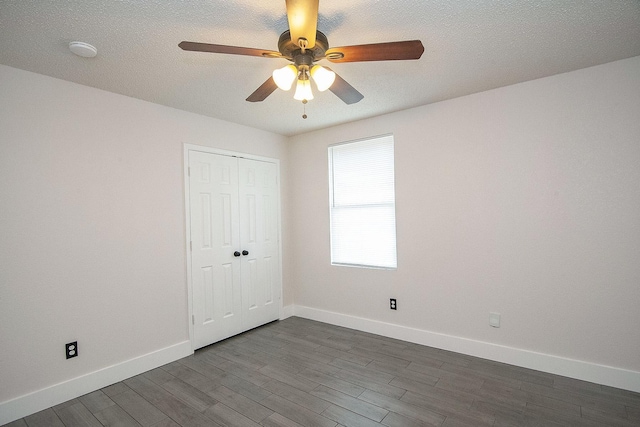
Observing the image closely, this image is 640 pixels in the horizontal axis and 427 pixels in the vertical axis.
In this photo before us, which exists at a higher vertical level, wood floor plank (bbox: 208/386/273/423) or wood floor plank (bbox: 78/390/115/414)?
wood floor plank (bbox: 78/390/115/414)

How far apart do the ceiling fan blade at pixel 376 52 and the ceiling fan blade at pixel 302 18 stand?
0.14 meters

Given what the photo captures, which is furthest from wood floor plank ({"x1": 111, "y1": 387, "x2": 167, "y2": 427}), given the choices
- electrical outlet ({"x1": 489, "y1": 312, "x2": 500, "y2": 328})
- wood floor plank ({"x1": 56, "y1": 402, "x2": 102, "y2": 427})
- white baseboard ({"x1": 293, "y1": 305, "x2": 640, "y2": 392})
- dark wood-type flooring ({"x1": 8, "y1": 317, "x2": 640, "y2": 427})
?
electrical outlet ({"x1": 489, "y1": 312, "x2": 500, "y2": 328})

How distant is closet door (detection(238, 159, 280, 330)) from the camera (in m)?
3.81

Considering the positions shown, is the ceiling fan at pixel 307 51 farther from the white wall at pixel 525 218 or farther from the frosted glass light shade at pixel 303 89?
the white wall at pixel 525 218

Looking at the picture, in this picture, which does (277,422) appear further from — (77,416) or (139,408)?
(77,416)

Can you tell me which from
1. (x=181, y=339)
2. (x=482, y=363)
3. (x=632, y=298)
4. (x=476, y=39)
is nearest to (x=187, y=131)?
(x=181, y=339)

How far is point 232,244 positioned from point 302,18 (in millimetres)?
2764

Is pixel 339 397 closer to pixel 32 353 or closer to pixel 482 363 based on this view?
pixel 482 363

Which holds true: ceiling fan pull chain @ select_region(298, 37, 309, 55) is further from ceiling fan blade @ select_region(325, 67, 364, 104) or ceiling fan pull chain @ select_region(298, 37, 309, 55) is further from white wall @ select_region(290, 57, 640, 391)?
white wall @ select_region(290, 57, 640, 391)

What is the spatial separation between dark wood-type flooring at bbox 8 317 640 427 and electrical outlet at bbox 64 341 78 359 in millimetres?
339

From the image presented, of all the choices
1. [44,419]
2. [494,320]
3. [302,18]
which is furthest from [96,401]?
[494,320]

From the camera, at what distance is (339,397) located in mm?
2395

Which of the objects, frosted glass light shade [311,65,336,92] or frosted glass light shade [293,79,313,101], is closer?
frosted glass light shade [311,65,336,92]

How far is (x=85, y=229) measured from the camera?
8.46ft
